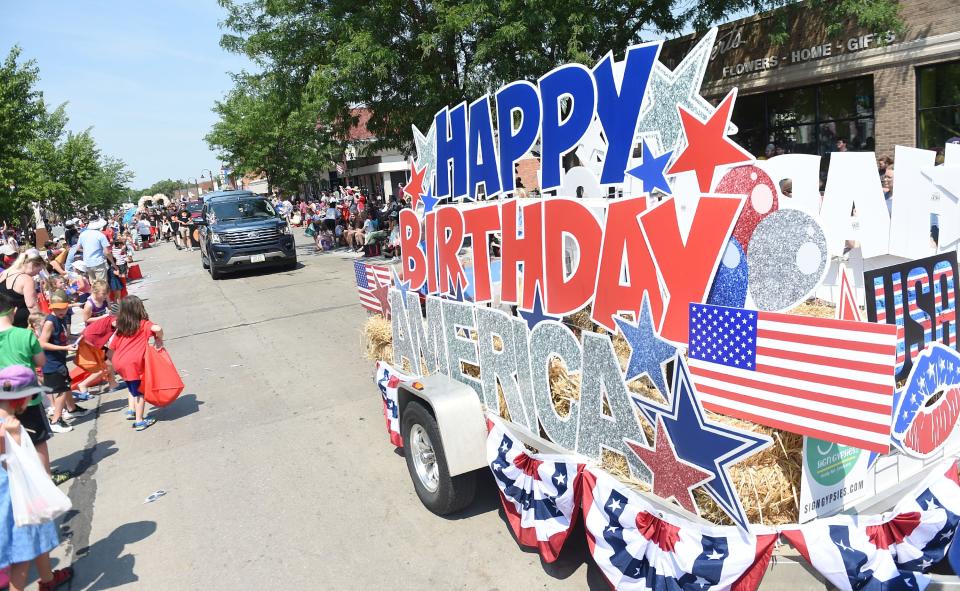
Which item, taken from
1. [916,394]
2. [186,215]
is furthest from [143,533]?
[186,215]

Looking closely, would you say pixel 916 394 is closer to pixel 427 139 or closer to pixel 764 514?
pixel 764 514

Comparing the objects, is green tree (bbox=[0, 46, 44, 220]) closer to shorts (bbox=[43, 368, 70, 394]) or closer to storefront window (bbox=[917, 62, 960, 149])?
shorts (bbox=[43, 368, 70, 394])

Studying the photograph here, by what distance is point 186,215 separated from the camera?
3038 cm

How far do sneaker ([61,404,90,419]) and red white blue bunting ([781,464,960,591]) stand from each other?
7.72 meters

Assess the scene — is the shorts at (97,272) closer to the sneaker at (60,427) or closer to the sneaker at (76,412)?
the sneaker at (76,412)

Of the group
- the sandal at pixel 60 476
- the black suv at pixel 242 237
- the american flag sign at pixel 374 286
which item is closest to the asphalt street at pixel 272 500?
the sandal at pixel 60 476

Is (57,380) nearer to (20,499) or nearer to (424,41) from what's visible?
(20,499)

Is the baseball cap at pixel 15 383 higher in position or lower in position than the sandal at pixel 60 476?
higher

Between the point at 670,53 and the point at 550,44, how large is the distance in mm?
7038

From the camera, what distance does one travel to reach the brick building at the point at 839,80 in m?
14.6

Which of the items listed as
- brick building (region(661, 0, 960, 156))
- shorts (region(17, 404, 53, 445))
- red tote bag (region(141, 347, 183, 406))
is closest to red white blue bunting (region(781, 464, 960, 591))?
shorts (region(17, 404, 53, 445))

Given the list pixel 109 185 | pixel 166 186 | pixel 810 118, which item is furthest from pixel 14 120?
pixel 166 186

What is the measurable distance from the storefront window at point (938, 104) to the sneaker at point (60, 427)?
1773cm

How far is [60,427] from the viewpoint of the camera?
281 inches
